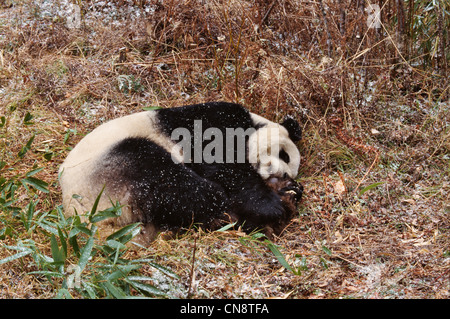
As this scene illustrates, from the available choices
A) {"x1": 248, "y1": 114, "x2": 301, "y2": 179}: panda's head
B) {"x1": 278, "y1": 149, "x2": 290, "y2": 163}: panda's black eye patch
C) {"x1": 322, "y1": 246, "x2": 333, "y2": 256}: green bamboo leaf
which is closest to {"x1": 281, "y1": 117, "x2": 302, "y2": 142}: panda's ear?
{"x1": 248, "y1": 114, "x2": 301, "y2": 179}: panda's head

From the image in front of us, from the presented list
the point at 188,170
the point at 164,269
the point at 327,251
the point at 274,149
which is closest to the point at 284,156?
the point at 274,149

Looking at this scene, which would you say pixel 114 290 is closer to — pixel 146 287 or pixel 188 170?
pixel 146 287

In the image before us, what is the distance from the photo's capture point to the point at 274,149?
10.7 ft

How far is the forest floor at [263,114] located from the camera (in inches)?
103

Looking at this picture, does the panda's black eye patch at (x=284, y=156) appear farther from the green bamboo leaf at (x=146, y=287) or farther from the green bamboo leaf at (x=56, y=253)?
the green bamboo leaf at (x=56, y=253)

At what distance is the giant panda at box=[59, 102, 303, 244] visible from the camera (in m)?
2.93

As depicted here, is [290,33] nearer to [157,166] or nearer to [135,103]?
[135,103]

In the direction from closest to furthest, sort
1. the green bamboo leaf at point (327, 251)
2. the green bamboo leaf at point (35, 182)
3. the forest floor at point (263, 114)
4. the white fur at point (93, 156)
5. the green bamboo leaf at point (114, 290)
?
the green bamboo leaf at point (114, 290), the forest floor at point (263, 114), the green bamboo leaf at point (327, 251), the white fur at point (93, 156), the green bamboo leaf at point (35, 182)

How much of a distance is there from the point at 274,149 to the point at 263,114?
1.99ft

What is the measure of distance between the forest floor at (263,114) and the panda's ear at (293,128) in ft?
0.73

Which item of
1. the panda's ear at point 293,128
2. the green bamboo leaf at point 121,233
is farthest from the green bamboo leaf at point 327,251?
the green bamboo leaf at point 121,233

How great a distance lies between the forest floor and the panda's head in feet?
0.75
